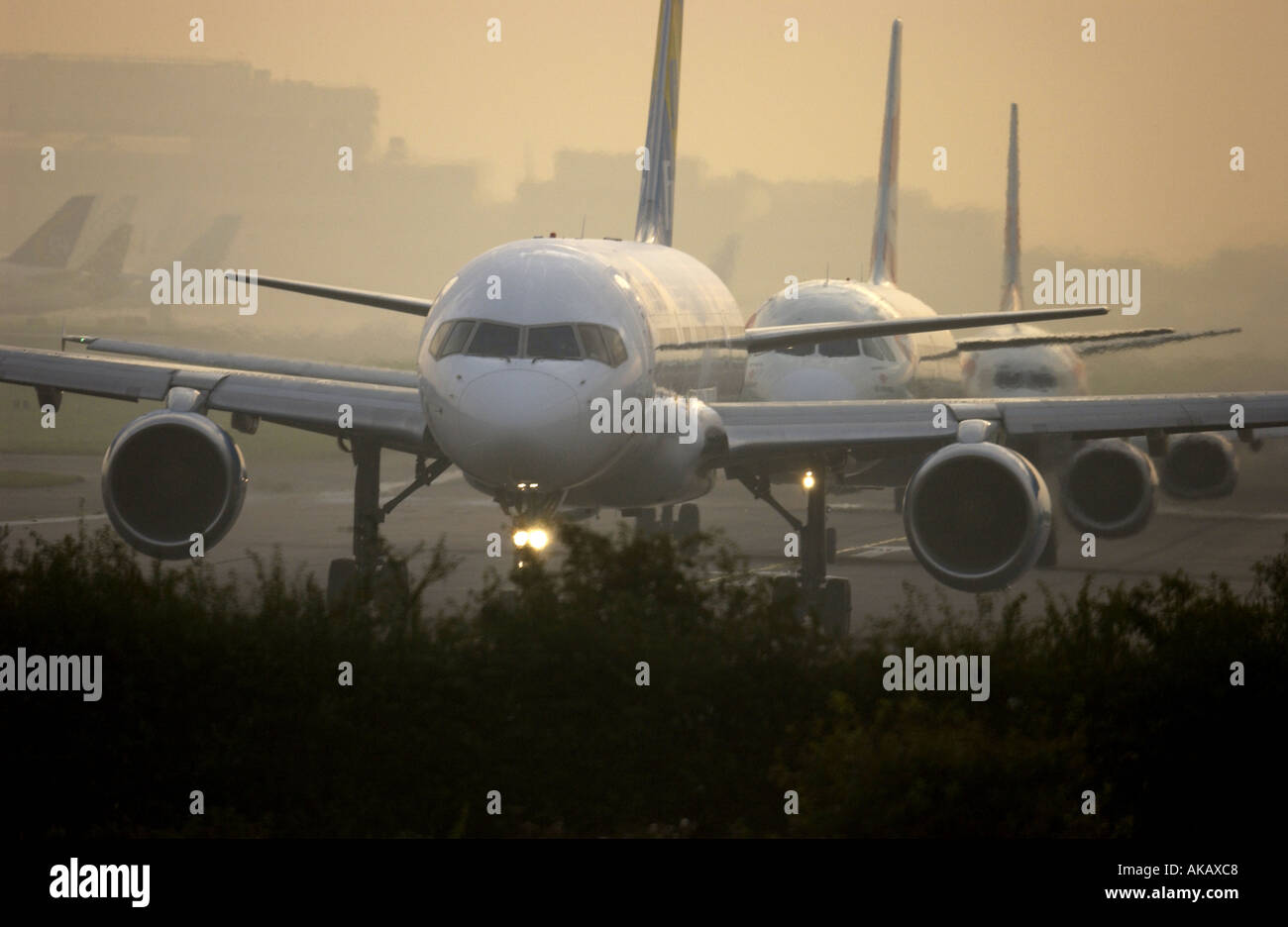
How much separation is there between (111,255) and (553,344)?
124 ft

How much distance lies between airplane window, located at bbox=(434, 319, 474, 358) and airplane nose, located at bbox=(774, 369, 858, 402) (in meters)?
9.84

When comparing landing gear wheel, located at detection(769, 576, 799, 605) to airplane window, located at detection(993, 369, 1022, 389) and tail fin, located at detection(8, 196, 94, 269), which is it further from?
tail fin, located at detection(8, 196, 94, 269)

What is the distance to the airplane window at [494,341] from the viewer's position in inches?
613

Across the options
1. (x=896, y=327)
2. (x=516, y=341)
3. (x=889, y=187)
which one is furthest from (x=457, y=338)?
(x=889, y=187)

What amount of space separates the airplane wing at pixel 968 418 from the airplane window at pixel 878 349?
23.6 feet

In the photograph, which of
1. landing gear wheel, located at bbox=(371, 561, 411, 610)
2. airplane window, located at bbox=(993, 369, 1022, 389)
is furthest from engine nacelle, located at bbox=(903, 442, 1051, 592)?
airplane window, located at bbox=(993, 369, 1022, 389)

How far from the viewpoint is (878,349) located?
85.8 ft

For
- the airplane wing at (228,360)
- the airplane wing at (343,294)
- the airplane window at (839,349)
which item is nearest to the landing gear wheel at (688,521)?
the airplane window at (839,349)

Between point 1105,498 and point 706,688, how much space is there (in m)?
13.3

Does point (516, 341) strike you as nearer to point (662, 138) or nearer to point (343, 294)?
point (343, 294)

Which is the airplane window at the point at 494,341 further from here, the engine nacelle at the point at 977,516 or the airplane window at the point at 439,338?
the engine nacelle at the point at 977,516

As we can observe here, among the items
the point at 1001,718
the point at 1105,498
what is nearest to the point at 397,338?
the point at 1105,498

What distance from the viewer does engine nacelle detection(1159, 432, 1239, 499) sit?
2816cm
